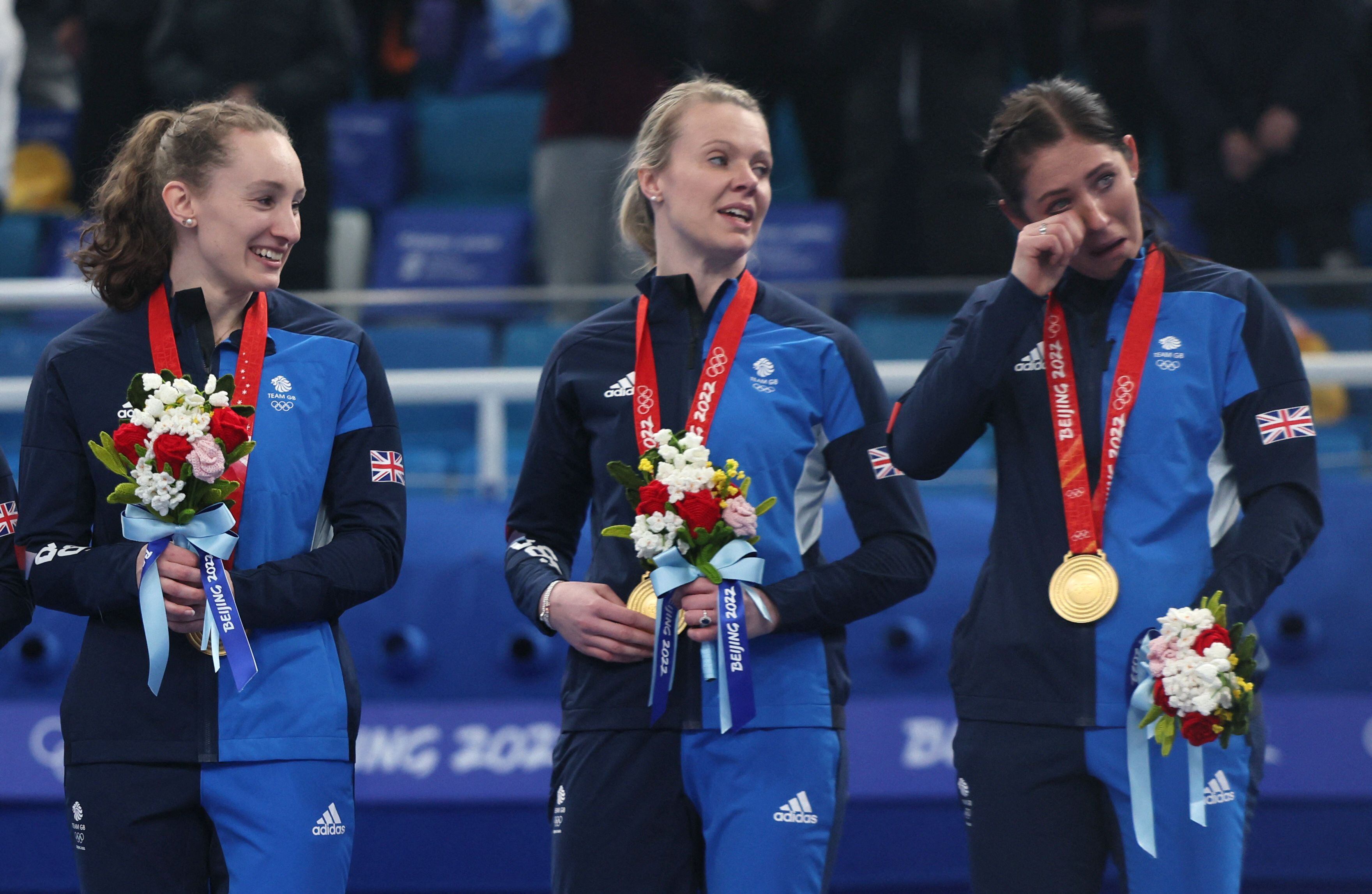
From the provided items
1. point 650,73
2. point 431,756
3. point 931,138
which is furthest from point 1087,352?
point 650,73

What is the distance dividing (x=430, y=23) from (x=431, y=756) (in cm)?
617

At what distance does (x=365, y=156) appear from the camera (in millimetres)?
9539

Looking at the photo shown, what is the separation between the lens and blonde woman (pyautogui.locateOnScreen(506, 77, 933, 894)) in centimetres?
323

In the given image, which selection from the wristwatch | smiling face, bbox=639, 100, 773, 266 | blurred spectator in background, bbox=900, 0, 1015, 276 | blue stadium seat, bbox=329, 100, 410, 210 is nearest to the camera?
the wristwatch

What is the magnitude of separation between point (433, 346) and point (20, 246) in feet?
11.7

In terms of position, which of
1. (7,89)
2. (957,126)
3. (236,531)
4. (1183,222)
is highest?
(7,89)

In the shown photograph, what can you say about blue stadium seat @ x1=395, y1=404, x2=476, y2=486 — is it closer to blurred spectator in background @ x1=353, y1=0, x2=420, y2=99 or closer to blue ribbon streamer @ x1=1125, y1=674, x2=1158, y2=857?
blue ribbon streamer @ x1=1125, y1=674, x2=1158, y2=857

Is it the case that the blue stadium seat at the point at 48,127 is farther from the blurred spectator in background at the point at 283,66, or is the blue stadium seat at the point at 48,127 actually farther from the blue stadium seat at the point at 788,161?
the blue stadium seat at the point at 788,161

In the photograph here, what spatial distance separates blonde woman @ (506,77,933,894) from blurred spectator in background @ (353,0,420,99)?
6831 millimetres

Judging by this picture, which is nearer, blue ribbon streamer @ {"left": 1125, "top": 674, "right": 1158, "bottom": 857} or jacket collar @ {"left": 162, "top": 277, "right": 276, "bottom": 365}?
blue ribbon streamer @ {"left": 1125, "top": 674, "right": 1158, "bottom": 857}

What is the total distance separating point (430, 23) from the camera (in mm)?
10266

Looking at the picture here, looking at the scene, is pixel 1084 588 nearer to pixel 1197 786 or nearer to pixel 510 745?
pixel 1197 786

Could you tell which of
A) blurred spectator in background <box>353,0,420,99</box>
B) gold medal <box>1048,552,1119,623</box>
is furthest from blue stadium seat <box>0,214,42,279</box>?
gold medal <box>1048,552,1119,623</box>

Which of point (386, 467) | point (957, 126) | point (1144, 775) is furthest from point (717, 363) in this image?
point (957, 126)
